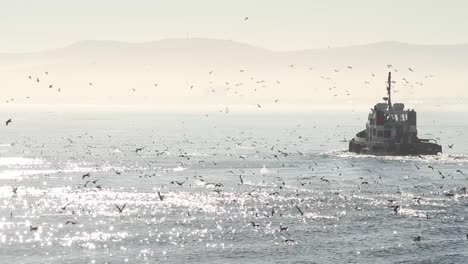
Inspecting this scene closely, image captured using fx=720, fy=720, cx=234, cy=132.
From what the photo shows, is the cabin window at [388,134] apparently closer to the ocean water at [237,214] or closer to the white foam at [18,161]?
the ocean water at [237,214]

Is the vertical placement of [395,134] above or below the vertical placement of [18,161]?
above

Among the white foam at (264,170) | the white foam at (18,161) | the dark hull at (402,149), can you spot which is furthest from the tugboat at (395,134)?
the white foam at (18,161)

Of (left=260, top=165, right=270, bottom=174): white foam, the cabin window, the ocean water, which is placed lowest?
the ocean water

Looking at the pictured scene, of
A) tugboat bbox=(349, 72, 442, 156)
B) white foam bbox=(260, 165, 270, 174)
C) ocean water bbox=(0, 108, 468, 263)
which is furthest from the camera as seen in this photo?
tugboat bbox=(349, 72, 442, 156)

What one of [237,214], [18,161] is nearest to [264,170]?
[237,214]

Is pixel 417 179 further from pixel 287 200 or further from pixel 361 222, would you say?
pixel 361 222

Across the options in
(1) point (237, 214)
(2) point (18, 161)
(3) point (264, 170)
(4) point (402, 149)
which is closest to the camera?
(1) point (237, 214)

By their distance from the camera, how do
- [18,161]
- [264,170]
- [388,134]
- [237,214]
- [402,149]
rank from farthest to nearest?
[18,161], [388,134], [402,149], [264,170], [237,214]

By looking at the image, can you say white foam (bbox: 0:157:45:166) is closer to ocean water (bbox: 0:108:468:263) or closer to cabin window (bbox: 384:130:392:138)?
ocean water (bbox: 0:108:468:263)

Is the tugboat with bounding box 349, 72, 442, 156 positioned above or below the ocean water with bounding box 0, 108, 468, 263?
above

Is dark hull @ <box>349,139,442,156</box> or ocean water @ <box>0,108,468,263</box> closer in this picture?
ocean water @ <box>0,108,468,263</box>

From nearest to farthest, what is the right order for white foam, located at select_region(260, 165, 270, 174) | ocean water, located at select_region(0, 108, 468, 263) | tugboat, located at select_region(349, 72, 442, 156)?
ocean water, located at select_region(0, 108, 468, 263) < white foam, located at select_region(260, 165, 270, 174) < tugboat, located at select_region(349, 72, 442, 156)

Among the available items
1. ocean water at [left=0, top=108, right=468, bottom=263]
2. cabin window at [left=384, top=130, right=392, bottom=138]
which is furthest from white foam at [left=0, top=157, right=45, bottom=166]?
cabin window at [left=384, top=130, right=392, bottom=138]

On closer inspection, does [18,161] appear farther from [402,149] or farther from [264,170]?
[402,149]
